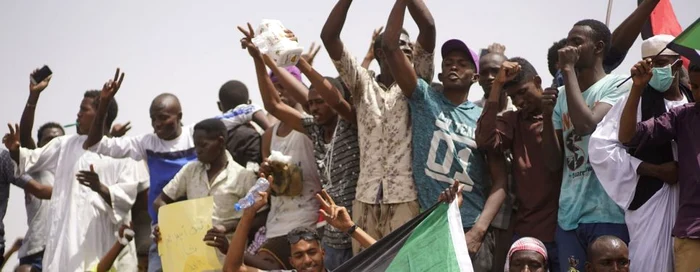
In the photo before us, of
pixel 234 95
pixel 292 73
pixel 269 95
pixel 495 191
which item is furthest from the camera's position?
pixel 234 95

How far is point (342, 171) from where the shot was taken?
28.6ft

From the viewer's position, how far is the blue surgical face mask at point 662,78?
7520mm

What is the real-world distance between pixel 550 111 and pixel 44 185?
582cm

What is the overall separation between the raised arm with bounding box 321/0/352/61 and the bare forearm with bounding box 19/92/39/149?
406cm

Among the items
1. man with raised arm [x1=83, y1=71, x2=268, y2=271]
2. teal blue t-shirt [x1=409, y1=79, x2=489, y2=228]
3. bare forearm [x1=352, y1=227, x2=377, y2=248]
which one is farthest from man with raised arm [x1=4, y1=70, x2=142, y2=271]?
teal blue t-shirt [x1=409, y1=79, x2=489, y2=228]

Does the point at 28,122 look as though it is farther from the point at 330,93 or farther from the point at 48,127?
the point at 330,93

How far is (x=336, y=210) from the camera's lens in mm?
8070

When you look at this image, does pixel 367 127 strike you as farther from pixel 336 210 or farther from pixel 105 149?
pixel 105 149

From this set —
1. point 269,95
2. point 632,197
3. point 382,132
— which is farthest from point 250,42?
point 632,197

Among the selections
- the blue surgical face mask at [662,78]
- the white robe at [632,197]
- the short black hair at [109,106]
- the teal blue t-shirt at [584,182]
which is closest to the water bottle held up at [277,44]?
the teal blue t-shirt at [584,182]

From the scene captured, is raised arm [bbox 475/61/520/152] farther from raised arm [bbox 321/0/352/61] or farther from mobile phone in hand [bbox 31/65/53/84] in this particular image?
mobile phone in hand [bbox 31/65/53/84]

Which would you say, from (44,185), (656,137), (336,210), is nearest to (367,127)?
(336,210)

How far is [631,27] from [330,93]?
210 centimetres

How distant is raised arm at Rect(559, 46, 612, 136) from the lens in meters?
7.63
